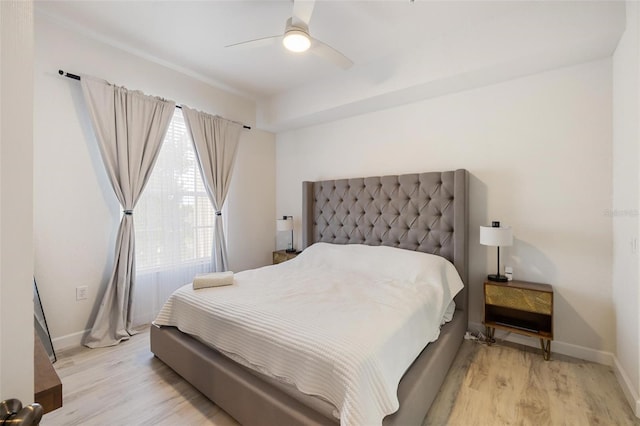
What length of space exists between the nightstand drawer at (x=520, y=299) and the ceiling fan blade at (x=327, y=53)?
7.38 ft

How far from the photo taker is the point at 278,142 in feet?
14.1

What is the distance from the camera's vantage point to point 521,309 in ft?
7.55

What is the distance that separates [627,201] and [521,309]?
3.48ft

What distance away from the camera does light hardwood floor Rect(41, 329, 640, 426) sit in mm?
1628

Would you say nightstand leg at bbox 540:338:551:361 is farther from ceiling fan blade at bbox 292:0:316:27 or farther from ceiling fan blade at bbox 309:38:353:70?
ceiling fan blade at bbox 292:0:316:27

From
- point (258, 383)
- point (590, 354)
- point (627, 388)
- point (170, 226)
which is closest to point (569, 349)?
point (590, 354)

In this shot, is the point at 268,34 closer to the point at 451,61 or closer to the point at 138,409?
the point at 451,61

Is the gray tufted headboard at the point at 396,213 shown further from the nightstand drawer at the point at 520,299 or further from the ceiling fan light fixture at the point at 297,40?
the ceiling fan light fixture at the point at 297,40

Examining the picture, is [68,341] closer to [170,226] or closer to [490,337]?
[170,226]

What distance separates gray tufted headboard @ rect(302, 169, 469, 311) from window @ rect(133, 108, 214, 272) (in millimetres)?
1308

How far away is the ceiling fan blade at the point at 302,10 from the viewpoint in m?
1.67

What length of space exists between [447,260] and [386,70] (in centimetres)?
198

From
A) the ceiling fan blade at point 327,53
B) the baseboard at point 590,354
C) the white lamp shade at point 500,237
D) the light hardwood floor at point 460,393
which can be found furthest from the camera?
the white lamp shade at point 500,237

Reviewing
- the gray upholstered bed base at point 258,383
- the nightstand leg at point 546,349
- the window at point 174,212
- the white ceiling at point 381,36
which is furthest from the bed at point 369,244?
the window at point 174,212
